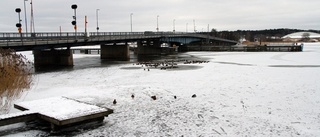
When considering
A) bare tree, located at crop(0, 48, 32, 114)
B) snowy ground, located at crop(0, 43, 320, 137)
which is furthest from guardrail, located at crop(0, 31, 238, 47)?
bare tree, located at crop(0, 48, 32, 114)

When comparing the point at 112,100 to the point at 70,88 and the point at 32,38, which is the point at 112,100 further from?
the point at 32,38

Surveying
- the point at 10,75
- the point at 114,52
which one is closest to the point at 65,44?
the point at 114,52

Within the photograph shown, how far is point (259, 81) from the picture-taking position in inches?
1083

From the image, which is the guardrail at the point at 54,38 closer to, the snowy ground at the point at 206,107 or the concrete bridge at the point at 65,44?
the concrete bridge at the point at 65,44

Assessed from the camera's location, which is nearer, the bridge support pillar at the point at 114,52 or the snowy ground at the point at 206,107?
the snowy ground at the point at 206,107

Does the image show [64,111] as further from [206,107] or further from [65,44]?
[65,44]

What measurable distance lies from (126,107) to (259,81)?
14983mm

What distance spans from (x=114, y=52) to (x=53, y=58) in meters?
21.5

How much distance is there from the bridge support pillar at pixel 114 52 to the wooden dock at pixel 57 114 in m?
57.0

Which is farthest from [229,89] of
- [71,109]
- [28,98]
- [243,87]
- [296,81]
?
[28,98]

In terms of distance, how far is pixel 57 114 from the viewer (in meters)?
13.7

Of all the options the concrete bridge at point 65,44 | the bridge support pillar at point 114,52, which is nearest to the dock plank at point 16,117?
the concrete bridge at point 65,44

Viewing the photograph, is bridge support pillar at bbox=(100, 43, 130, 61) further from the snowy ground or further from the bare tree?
the bare tree

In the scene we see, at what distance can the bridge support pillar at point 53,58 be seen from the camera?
5388 centimetres
